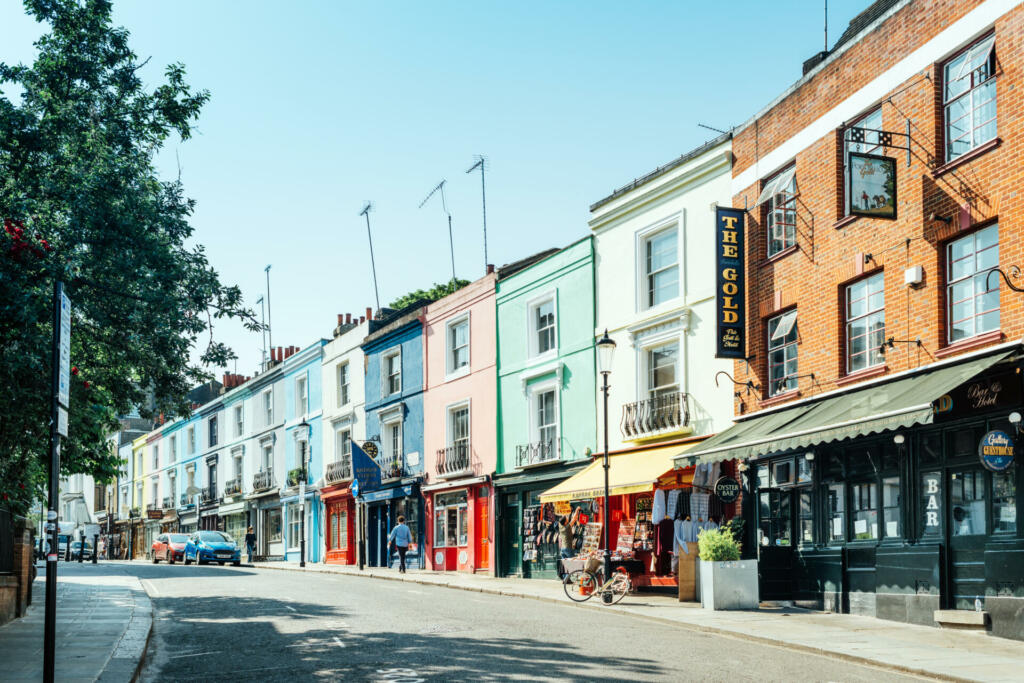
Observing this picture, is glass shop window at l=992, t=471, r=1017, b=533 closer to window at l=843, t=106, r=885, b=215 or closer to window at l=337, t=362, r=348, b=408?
window at l=843, t=106, r=885, b=215

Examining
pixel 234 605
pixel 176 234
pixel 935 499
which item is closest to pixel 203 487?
pixel 234 605

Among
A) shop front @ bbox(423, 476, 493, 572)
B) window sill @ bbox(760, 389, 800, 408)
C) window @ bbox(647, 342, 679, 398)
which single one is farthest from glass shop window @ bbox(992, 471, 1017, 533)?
shop front @ bbox(423, 476, 493, 572)

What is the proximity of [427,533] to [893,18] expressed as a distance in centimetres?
2279

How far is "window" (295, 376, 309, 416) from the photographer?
46969 millimetres

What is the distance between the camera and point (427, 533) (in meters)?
35.7

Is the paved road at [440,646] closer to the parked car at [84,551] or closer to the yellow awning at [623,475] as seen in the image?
the yellow awning at [623,475]

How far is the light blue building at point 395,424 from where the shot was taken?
121 feet

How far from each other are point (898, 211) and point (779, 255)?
3564mm

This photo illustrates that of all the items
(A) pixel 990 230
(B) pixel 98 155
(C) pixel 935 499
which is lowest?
(C) pixel 935 499

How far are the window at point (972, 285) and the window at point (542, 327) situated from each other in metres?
14.0

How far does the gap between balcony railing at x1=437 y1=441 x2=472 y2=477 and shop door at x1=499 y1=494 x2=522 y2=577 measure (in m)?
2.06

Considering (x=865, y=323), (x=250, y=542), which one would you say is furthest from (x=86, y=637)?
(x=250, y=542)

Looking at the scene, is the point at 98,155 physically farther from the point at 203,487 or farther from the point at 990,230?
the point at 203,487

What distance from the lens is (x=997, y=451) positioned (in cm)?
1433
